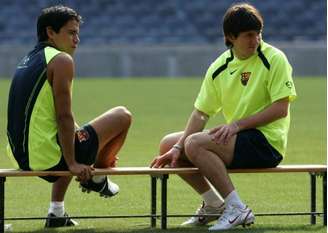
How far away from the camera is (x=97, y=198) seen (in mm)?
9641

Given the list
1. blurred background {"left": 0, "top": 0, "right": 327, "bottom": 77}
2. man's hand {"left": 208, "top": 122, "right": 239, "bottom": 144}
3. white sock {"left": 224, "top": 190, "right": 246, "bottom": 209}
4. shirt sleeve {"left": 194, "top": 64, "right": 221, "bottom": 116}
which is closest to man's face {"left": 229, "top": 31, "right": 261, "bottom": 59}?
shirt sleeve {"left": 194, "top": 64, "right": 221, "bottom": 116}

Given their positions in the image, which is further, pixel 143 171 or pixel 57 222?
pixel 57 222

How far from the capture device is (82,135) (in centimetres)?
753

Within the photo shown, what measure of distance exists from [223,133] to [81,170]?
893mm

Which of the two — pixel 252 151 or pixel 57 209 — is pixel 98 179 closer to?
pixel 57 209

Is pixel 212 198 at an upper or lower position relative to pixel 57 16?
lower

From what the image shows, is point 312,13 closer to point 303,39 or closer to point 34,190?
point 303,39

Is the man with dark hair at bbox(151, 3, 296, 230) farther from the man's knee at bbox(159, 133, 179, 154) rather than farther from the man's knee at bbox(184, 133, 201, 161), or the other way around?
the man's knee at bbox(159, 133, 179, 154)

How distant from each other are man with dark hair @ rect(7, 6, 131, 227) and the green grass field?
1.58 feet

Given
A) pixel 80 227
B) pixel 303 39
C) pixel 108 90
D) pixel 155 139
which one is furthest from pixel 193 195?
pixel 303 39

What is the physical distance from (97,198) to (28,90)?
2394 millimetres

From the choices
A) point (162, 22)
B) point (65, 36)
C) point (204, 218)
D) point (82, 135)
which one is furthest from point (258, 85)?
point (162, 22)

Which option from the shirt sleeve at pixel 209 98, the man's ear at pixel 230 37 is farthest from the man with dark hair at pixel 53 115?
the man's ear at pixel 230 37

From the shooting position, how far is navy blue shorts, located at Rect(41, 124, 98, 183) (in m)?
7.46
